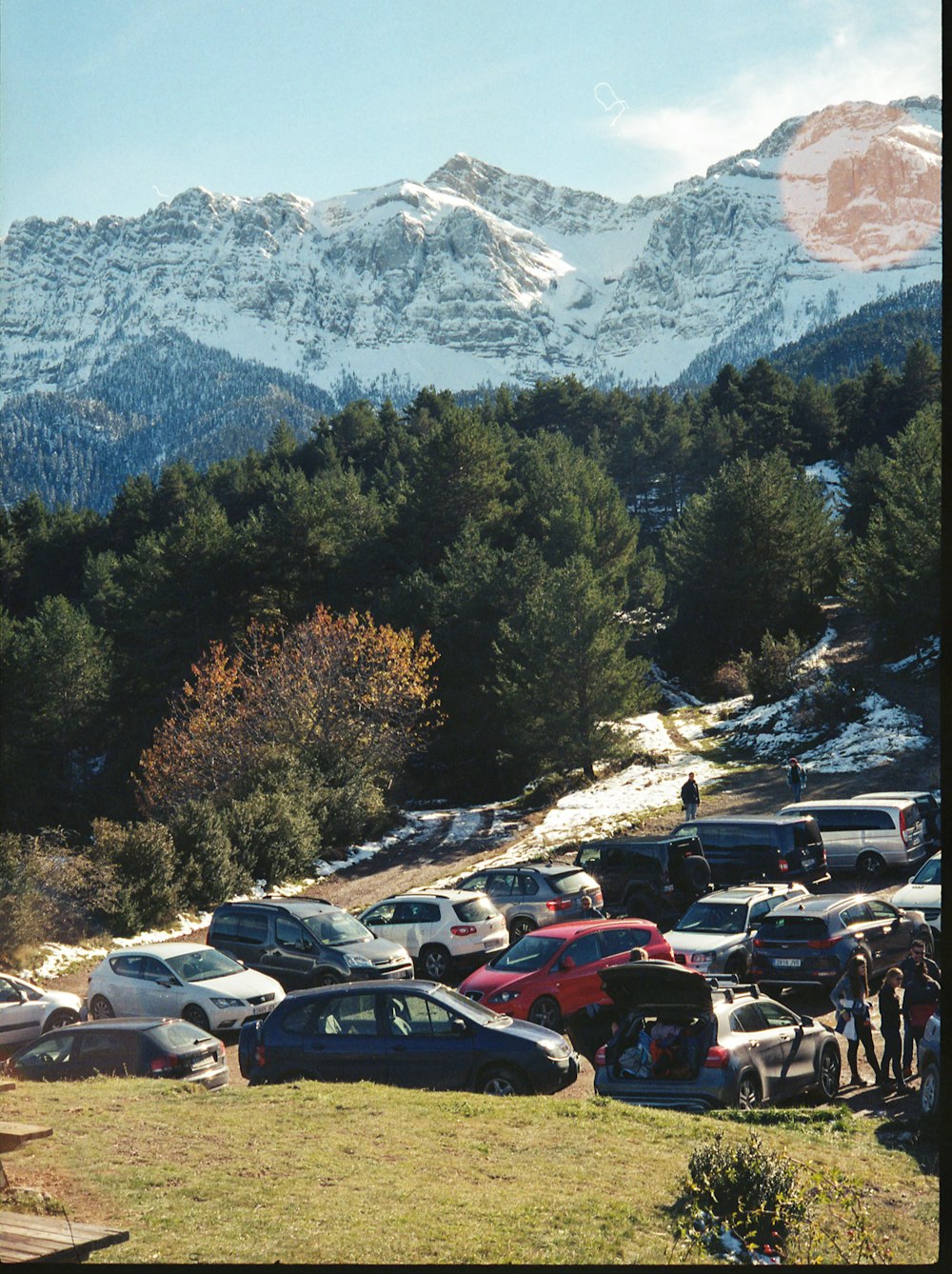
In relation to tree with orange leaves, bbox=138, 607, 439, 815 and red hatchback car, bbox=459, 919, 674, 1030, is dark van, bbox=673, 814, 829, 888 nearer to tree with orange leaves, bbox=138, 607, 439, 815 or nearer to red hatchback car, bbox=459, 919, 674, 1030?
red hatchback car, bbox=459, 919, 674, 1030

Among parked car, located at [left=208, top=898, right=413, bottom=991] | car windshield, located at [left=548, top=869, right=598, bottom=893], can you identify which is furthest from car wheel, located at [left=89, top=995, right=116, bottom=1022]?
car windshield, located at [left=548, top=869, right=598, bottom=893]

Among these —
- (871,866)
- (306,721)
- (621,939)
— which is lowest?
(871,866)

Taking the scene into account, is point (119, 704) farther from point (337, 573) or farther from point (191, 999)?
point (191, 999)

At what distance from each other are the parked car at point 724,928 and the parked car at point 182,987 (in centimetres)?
739

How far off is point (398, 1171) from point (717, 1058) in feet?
13.9

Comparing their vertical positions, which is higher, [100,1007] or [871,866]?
[100,1007]

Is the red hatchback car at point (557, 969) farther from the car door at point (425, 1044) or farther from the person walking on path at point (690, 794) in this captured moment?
the person walking on path at point (690, 794)

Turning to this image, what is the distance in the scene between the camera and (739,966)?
67.7 ft

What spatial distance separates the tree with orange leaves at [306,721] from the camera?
42.5m

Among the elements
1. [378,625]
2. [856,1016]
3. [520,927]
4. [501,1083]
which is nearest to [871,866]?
[520,927]

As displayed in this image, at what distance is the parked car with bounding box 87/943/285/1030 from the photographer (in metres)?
19.3

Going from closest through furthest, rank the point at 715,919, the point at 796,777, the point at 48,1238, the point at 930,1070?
the point at 48,1238
the point at 930,1070
the point at 715,919
the point at 796,777

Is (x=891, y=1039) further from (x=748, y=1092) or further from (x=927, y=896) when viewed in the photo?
(x=927, y=896)

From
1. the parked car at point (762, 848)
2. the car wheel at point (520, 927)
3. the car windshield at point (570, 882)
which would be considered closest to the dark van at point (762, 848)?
the parked car at point (762, 848)
